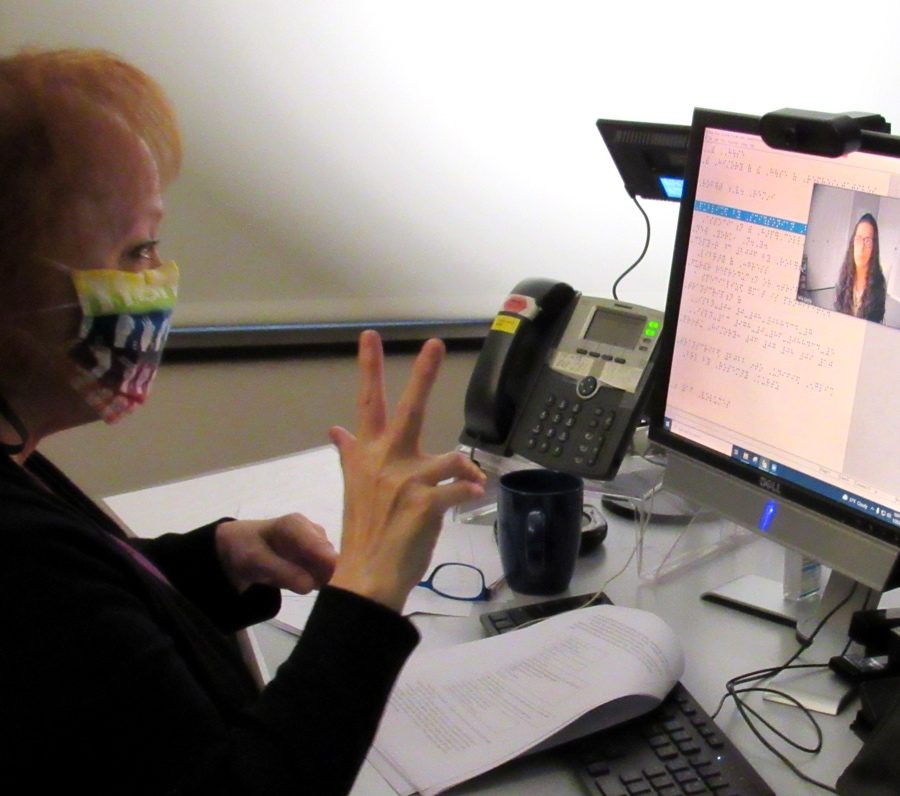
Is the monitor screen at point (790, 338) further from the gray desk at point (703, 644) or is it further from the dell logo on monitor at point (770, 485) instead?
the gray desk at point (703, 644)

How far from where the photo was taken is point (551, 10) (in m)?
2.01

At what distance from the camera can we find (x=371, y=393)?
80 cm

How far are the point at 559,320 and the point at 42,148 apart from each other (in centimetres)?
77

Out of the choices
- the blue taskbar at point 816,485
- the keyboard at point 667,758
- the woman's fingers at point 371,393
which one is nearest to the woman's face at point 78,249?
the woman's fingers at point 371,393

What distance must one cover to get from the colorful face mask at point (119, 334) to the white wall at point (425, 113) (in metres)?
1.09

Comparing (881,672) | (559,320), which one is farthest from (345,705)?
(559,320)

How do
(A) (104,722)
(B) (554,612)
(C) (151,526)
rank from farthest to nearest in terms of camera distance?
(C) (151,526) < (B) (554,612) < (A) (104,722)

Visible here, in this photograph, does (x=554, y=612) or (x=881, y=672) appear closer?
(x=881, y=672)

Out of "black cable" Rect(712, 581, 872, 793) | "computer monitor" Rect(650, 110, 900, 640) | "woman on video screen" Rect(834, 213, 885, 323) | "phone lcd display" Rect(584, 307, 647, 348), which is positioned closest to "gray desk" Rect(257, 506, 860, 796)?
"black cable" Rect(712, 581, 872, 793)

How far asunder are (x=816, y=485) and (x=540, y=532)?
29 centimetres

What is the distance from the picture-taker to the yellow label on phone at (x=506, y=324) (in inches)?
52.2

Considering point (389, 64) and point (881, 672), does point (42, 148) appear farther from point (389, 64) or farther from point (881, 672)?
point (389, 64)

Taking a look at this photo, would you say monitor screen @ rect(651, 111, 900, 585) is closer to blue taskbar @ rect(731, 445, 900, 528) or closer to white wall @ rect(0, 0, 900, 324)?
blue taskbar @ rect(731, 445, 900, 528)

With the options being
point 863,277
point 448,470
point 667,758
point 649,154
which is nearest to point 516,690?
point 667,758
